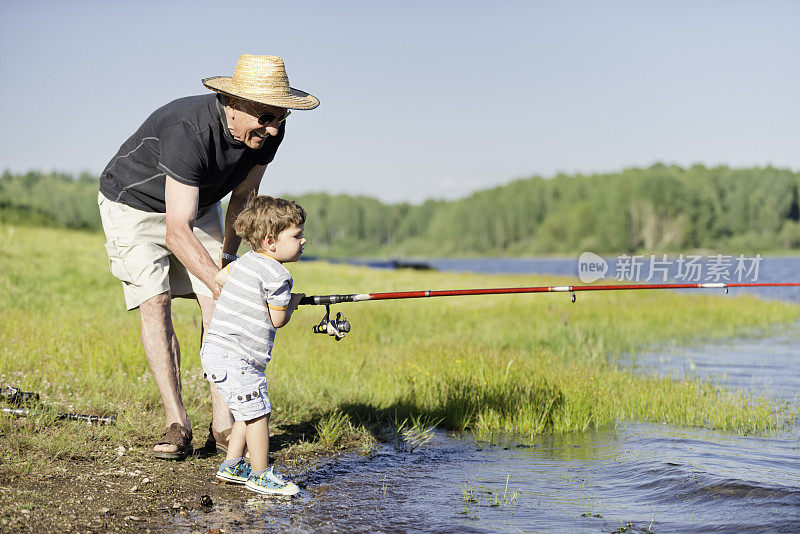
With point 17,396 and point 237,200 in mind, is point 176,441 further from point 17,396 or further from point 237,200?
point 237,200

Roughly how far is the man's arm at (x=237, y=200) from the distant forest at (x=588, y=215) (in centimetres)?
9098

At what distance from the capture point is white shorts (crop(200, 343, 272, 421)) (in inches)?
162

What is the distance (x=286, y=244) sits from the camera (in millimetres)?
4129

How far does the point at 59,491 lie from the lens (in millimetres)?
4074

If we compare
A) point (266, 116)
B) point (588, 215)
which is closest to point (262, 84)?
point (266, 116)

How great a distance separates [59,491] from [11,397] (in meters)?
1.64

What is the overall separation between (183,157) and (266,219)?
75 centimetres

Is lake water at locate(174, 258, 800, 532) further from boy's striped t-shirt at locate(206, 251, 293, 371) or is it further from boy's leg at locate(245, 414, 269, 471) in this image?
boy's striped t-shirt at locate(206, 251, 293, 371)

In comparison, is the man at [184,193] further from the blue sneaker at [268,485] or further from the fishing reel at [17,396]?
the fishing reel at [17,396]

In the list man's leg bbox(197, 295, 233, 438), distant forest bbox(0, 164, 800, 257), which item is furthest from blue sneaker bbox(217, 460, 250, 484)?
distant forest bbox(0, 164, 800, 257)

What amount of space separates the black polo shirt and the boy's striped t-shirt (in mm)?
758

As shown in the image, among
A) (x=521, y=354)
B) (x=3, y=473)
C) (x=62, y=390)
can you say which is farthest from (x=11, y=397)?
(x=521, y=354)

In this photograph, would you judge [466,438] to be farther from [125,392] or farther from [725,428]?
[125,392]

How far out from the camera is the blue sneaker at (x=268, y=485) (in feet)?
14.0
